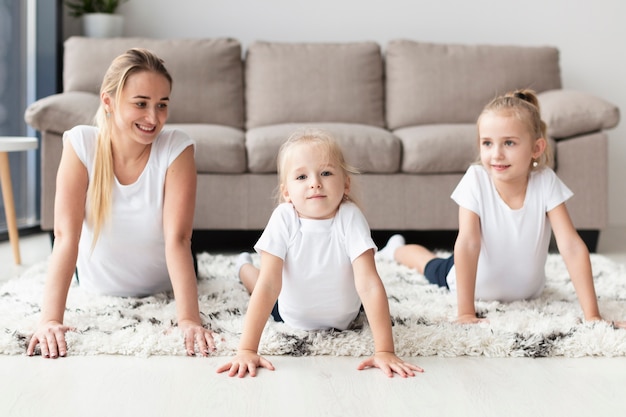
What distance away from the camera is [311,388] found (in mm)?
1458

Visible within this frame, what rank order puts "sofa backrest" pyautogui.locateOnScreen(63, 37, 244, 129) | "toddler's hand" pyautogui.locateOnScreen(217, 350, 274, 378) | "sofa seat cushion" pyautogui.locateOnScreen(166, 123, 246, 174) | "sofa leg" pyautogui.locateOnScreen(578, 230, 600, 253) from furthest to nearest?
"sofa backrest" pyautogui.locateOnScreen(63, 37, 244, 129)
"sofa leg" pyautogui.locateOnScreen(578, 230, 600, 253)
"sofa seat cushion" pyautogui.locateOnScreen(166, 123, 246, 174)
"toddler's hand" pyautogui.locateOnScreen(217, 350, 274, 378)

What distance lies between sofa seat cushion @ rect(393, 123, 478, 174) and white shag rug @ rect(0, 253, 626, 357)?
0.87m

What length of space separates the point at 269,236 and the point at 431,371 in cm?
47

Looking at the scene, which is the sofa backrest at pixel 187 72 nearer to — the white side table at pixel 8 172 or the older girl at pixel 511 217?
the white side table at pixel 8 172

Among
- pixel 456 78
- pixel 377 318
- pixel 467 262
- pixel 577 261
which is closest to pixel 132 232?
pixel 377 318

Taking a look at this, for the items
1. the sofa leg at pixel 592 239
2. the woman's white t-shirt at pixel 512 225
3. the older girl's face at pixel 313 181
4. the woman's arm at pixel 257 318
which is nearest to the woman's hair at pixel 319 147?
the older girl's face at pixel 313 181

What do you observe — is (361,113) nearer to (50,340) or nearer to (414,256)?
(414,256)

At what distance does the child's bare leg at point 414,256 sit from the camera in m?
2.65

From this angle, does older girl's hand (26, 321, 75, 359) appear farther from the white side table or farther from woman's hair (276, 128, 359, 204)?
the white side table

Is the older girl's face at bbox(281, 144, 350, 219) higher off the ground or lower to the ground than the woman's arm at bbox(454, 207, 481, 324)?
higher

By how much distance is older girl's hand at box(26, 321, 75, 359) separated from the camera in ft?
5.40

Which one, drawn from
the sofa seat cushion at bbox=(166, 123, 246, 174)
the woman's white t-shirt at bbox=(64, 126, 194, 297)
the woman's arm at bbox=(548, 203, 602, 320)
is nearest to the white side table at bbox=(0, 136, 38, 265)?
the sofa seat cushion at bbox=(166, 123, 246, 174)

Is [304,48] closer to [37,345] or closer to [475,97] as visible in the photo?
[475,97]

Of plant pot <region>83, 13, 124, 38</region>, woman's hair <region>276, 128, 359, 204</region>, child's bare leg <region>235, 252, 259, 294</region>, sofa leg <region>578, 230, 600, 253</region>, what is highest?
plant pot <region>83, 13, 124, 38</region>
